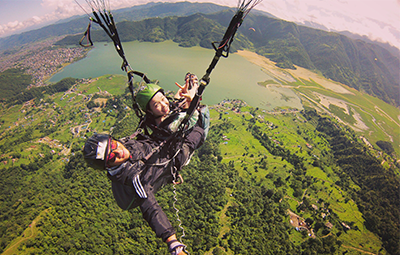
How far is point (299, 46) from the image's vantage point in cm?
10050

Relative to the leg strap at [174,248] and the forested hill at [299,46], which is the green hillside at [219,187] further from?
the forested hill at [299,46]

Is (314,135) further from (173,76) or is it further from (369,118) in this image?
(173,76)

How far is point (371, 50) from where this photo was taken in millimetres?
98125

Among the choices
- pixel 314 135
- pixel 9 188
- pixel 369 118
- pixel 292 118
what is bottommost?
pixel 369 118

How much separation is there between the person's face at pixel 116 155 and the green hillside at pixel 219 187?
2088cm

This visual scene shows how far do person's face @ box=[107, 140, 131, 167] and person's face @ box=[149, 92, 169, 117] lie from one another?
57 centimetres

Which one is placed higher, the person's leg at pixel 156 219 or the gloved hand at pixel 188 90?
the gloved hand at pixel 188 90

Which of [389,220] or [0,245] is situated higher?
[0,245]

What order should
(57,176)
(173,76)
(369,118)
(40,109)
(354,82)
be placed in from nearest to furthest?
1. (57,176)
2. (40,109)
3. (173,76)
4. (369,118)
5. (354,82)

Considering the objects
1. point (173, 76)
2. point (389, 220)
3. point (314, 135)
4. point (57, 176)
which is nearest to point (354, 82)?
point (314, 135)

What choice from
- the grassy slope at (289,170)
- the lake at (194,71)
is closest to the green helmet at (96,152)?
the grassy slope at (289,170)

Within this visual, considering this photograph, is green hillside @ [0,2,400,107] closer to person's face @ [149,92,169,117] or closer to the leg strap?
person's face @ [149,92,169,117]

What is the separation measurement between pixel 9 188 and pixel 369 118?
321 feet

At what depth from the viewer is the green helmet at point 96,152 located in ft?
4.05
